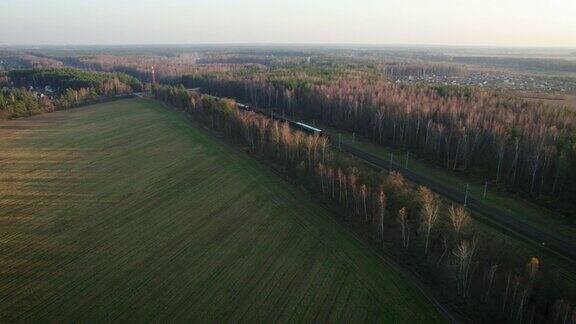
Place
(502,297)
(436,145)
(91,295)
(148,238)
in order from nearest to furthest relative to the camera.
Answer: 1. (502,297)
2. (91,295)
3. (148,238)
4. (436,145)

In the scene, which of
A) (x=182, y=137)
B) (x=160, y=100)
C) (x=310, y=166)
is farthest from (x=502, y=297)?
(x=160, y=100)

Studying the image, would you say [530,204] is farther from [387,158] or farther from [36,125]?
[36,125]

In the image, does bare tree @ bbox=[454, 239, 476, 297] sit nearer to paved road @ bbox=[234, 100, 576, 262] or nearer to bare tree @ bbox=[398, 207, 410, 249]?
bare tree @ bbox=[398, 207, 410, 249]

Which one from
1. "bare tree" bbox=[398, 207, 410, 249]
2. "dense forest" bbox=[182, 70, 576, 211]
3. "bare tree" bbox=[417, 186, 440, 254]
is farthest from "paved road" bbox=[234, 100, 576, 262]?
"bare tree" bbox=[398, 207, 410, 249]

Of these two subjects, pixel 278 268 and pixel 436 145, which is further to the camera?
pixel 436 145

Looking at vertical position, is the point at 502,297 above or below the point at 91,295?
above

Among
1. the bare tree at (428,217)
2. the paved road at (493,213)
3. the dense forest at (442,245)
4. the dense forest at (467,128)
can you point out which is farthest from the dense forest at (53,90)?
the bare tree at (428,217)
